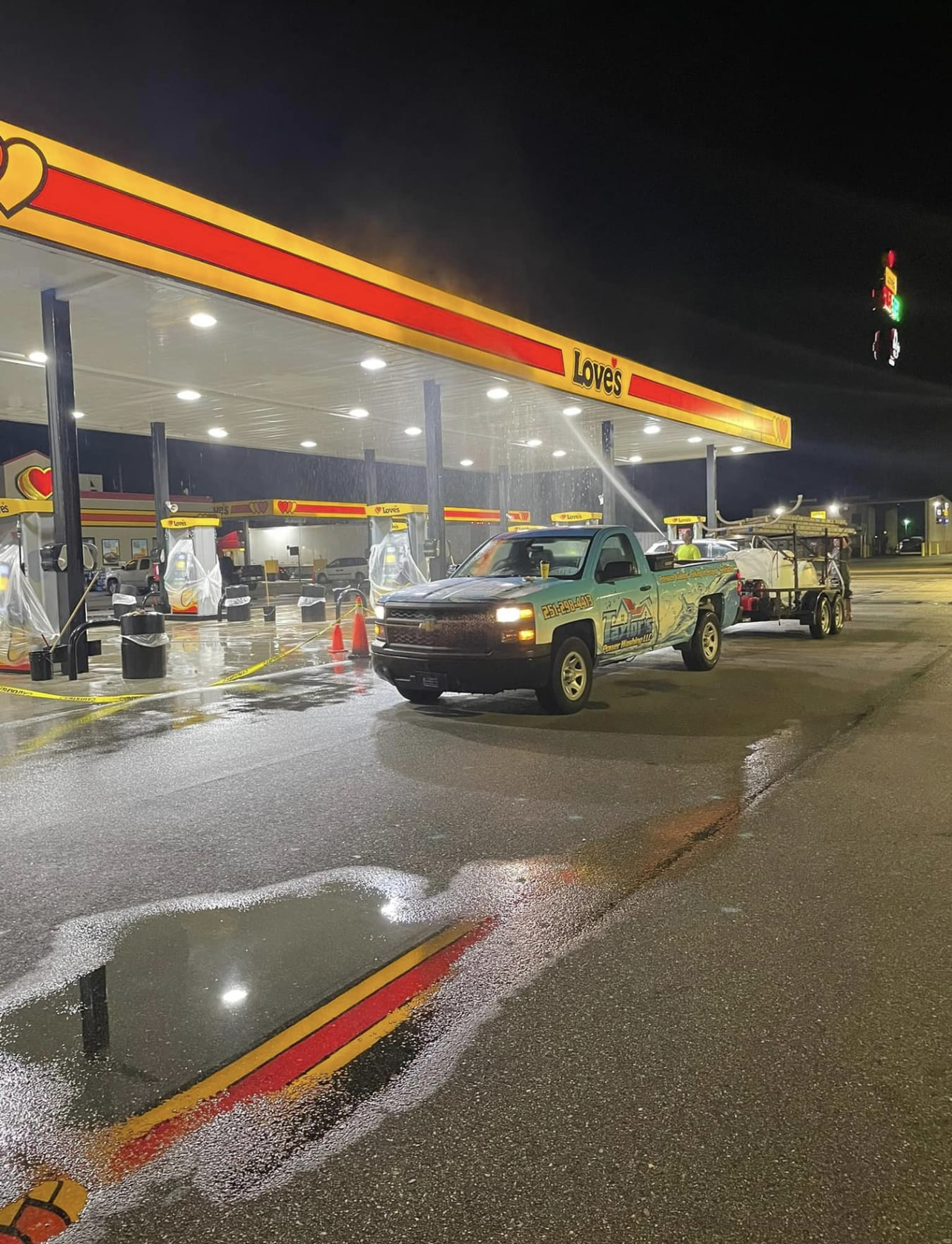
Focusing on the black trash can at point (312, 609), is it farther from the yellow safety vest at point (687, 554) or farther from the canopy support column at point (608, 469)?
the yellow safety vest at point (687, 554)

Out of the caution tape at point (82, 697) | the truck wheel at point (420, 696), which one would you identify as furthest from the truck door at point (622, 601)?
the caution tape at point (82, 697)

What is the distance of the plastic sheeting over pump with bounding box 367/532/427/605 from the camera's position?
2100 cm

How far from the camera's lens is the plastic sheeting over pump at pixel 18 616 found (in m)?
13.9

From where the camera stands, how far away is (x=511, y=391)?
68.8 feet

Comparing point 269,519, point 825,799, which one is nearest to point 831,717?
point 825,799

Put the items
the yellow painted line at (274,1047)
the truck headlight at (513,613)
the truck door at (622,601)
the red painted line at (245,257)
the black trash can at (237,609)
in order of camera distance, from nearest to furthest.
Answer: the yellow painted line at (274,1047), the truck headlight at (513,613), the truck door at (622,601), the red painted line at (245,257), the black trash can at (237,609)

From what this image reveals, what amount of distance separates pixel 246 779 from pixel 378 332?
9.85 m

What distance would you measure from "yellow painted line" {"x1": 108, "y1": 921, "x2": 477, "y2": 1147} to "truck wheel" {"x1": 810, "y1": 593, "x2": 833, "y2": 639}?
1352 cm

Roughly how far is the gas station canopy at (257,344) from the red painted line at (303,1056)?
31.5ft

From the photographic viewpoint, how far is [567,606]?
9266 mm

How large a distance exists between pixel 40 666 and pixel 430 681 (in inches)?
271

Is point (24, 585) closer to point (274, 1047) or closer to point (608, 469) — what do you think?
point (274, 1047)

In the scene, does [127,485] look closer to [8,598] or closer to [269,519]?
[269,519]

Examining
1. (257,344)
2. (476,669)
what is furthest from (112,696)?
(257,344)
